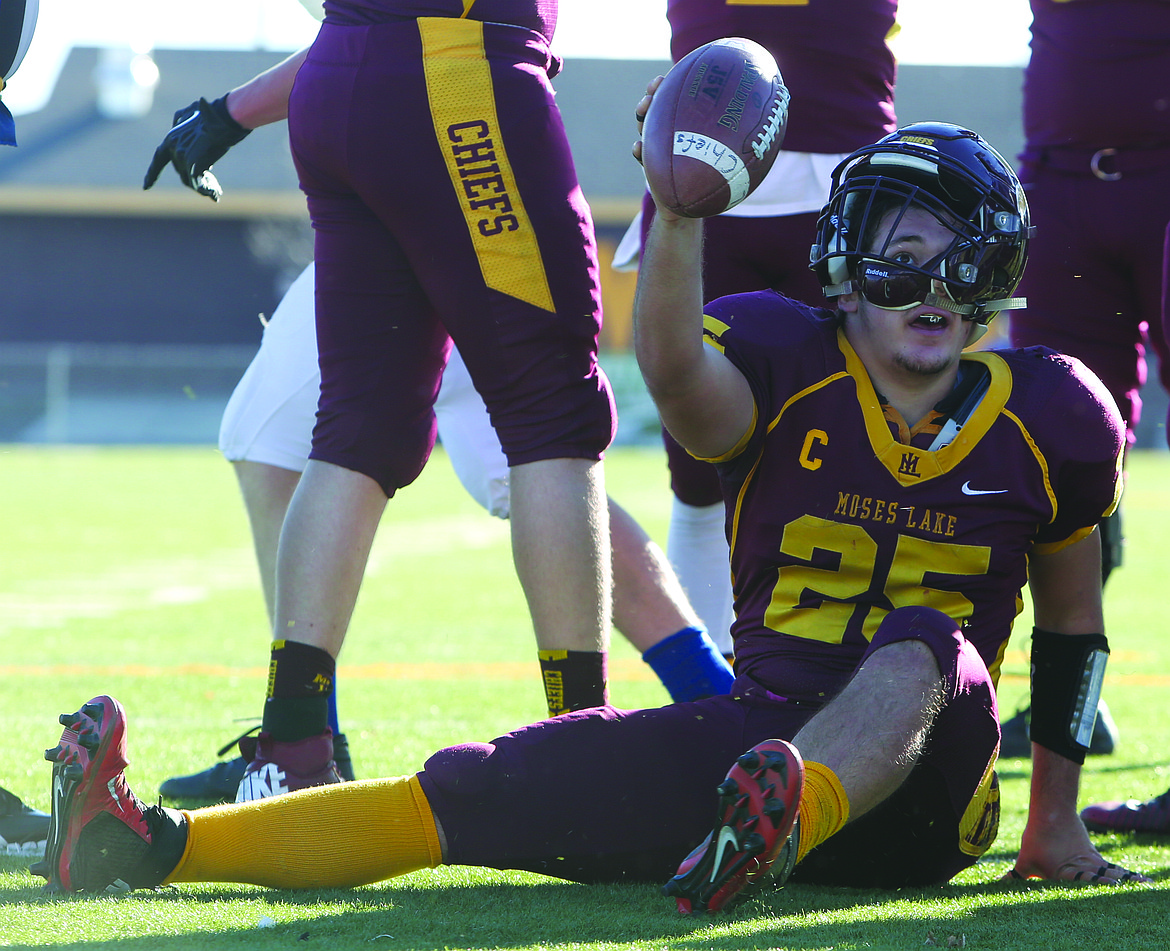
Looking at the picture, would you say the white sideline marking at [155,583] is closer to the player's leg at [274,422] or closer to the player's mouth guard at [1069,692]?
the player's leg at [274,422]

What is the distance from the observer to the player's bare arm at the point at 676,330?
83.7 inches

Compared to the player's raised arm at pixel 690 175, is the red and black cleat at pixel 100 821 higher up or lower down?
lower down

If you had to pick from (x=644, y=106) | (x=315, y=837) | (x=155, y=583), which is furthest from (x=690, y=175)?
(x=155, y=583)

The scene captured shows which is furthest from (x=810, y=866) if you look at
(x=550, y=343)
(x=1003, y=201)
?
(x=1003, y=201)

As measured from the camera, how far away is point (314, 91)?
2.70 m

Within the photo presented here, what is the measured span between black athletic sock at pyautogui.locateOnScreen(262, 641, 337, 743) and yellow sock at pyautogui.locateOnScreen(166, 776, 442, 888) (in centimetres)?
42

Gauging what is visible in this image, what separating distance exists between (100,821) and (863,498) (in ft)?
4.20

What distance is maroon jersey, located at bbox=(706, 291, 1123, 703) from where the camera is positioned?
92.4 inches

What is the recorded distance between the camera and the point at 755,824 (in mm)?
1901

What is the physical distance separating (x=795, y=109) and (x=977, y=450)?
130cm

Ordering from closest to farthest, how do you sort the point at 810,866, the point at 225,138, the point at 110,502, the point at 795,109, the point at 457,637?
the point at 810,866
the point at 225,138
the point at 795,109
the point at 457,637
the point at 110,502

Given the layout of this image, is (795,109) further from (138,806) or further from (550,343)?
(138,806)

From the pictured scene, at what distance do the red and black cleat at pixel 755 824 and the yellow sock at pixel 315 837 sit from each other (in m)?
0.47

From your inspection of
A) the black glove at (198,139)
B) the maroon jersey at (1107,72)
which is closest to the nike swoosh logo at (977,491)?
Answer: the maroon jersey at (1107,72)
